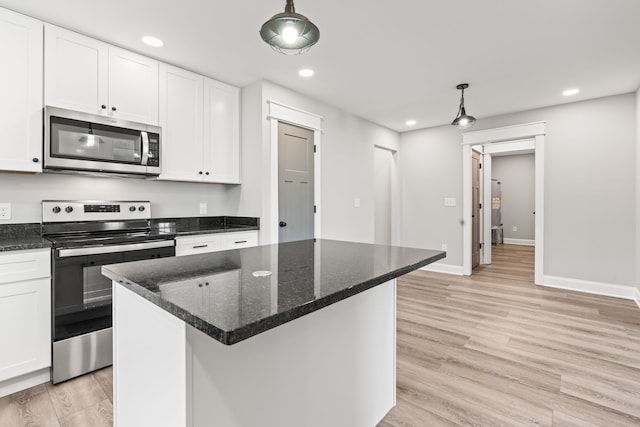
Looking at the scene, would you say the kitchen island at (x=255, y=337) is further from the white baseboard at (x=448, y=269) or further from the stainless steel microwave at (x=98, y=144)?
the white baseboard at (x=448, y=269)

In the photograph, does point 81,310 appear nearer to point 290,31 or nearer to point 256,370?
point 256,370

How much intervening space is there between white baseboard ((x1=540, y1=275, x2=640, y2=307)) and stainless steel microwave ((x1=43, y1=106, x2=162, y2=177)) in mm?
4968

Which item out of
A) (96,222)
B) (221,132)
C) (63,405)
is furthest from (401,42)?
(63,405)

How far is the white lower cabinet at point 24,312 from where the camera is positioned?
189 cm

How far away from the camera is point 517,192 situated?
856 cm

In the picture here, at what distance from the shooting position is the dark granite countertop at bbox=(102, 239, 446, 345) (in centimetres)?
71

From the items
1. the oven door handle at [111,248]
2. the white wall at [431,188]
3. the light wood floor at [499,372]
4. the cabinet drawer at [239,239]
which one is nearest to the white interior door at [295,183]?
the cabinet drawer at [239,239]

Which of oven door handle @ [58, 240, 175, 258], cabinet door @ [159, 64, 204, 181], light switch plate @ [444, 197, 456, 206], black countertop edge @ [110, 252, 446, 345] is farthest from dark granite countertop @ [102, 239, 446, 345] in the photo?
light switch plate @ [444, 197, 456, 206]

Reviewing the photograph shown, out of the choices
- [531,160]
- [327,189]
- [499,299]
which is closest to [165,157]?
[327,189]

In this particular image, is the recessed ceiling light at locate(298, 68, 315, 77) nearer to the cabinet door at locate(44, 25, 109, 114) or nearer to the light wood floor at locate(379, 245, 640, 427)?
the cabinet door at locate(44, 25, 109, 114)

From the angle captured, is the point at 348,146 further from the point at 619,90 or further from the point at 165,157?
the point at 619,90

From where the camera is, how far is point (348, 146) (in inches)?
175

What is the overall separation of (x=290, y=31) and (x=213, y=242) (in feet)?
6.97

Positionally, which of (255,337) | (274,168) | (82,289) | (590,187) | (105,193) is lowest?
(82,289)
